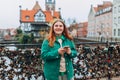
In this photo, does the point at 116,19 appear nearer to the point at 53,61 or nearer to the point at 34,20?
the point at 34,20

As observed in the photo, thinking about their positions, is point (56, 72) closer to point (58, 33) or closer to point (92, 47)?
point (58, 33)

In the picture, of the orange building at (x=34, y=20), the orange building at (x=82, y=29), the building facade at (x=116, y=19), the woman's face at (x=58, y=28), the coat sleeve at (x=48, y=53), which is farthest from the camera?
the orange building at (x=82, y=29)

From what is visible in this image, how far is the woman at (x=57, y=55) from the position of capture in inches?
130

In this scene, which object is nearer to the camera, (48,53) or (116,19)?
(48,53)

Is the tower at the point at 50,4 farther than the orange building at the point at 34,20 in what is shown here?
Yes

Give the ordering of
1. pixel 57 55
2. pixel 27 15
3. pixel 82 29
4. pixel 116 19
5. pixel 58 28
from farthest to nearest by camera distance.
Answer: pixel 82 29 → pixel 27 15 → pixel 116 19 → pixel 58 28 → pixel 57 55

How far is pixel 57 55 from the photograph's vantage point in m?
3.26

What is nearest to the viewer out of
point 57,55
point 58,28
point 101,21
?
point 57,55

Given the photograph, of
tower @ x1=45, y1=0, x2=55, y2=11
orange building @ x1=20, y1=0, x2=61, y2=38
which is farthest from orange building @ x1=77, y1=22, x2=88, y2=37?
orange building @ x1=20, y1=0, x2=61, y2=38

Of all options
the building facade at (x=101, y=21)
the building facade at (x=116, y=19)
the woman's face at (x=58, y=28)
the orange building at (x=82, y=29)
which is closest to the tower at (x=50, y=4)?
the orange building at (x=82, y=29)

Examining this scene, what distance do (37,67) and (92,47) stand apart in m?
1.35

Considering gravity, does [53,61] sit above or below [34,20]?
below

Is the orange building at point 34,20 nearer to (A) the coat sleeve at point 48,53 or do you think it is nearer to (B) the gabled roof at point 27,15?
(B) the gabled roof at point 27,15

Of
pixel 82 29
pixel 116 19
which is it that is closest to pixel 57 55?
pixel 116 19
